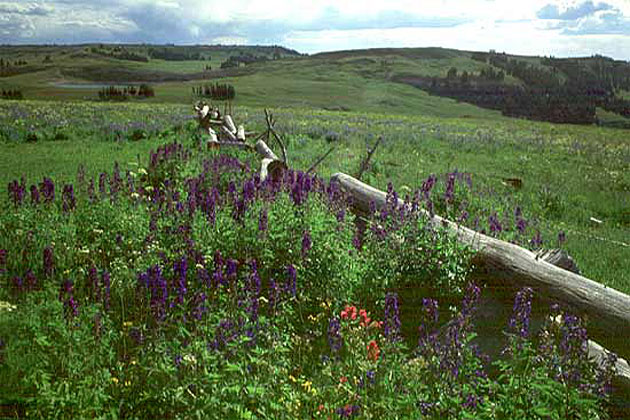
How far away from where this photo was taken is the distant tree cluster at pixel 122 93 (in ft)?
170

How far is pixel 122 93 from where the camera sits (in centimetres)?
5588

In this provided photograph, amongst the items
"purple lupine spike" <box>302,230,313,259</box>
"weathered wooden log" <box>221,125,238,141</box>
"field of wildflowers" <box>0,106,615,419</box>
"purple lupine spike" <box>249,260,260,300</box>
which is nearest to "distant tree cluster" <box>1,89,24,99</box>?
"weathered wooden log" <box>221,125,238,141</box>

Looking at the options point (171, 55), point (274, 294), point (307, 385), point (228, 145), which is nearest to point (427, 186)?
point (274, 294)

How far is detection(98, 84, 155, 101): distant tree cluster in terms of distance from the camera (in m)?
51.8

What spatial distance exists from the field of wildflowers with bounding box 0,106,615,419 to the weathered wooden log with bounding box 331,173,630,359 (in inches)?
10.3

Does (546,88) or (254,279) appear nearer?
(254,279)

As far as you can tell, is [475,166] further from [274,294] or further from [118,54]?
[118,54]

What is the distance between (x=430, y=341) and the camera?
418cm

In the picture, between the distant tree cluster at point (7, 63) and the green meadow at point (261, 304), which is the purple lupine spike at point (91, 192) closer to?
the green meadow at point (261, 304)

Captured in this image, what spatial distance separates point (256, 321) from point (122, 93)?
57.9 m

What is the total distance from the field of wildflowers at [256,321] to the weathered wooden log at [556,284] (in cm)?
26

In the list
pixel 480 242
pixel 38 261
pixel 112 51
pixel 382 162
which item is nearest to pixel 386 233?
pixel 480 242

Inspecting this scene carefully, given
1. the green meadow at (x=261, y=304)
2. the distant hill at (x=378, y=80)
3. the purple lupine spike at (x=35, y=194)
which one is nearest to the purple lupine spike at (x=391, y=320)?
the green meadow at (x=261, y=304)

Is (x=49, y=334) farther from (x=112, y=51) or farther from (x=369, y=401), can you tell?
(x=112, y=51)
